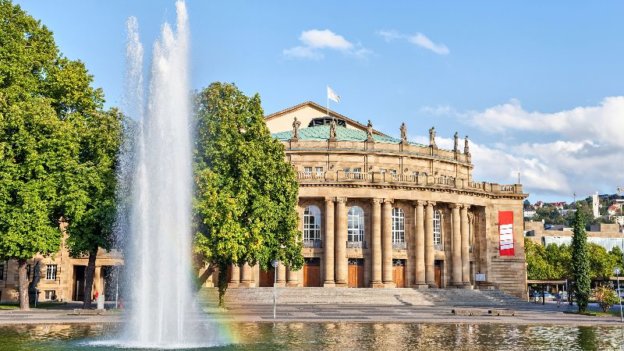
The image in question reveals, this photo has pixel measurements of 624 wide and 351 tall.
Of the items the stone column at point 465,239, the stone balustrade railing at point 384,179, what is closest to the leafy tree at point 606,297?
the stone column at point 465,239

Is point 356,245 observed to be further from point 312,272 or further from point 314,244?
point 312,272

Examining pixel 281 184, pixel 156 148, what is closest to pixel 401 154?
pixel 281 184

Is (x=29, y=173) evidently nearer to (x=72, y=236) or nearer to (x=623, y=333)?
(x=72, y=236)

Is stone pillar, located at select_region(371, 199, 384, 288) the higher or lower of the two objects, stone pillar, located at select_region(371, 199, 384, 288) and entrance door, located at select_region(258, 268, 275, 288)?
the higher

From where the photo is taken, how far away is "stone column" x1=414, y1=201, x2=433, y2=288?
238 ft

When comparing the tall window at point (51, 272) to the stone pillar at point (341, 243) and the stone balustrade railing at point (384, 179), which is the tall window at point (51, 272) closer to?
the stone balustrade railing at point (384, 179)

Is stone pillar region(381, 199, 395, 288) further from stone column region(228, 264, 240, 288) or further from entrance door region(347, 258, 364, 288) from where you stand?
stone column region(228, 264, 240, 288)

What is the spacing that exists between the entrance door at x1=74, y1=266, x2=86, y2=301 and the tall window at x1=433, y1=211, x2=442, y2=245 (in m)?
41.0

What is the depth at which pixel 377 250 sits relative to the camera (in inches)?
2810

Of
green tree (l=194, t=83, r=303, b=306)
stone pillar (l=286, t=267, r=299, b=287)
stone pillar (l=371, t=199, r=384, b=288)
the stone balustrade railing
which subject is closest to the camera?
green tree (l=194, t=83, r=303, b=306)

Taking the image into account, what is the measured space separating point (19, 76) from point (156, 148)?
27.4 meters

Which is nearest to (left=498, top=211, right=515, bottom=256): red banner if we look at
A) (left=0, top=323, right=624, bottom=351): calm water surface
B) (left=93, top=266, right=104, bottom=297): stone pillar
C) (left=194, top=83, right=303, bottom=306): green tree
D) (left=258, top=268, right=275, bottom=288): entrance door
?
(left=258, top=268, right=275, bottom=288): entrance door

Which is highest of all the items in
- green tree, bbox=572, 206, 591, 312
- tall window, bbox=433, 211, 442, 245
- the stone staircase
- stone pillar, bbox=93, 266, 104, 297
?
tall window, bbox=433, 211, 442, 245

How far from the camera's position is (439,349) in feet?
87.7
